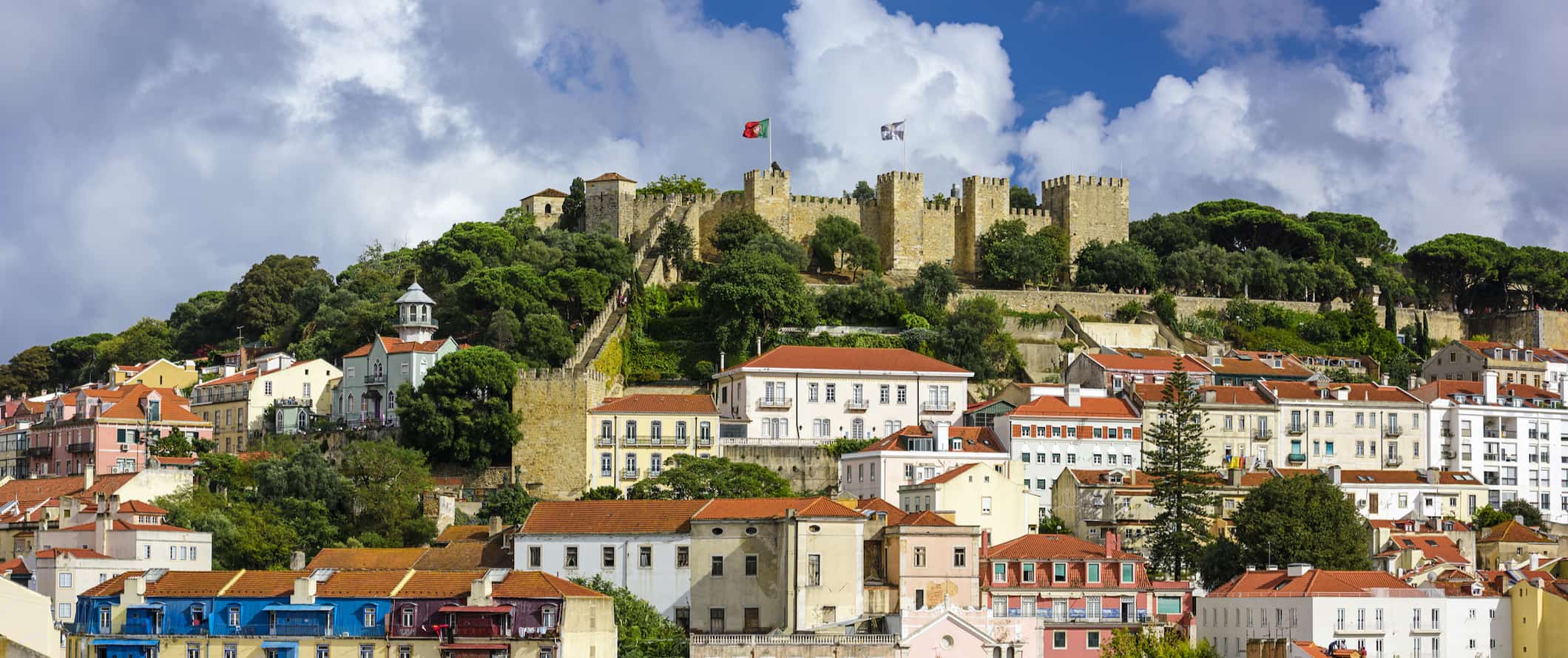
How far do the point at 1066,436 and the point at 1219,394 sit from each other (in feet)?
22.6

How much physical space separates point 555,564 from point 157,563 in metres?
11.4

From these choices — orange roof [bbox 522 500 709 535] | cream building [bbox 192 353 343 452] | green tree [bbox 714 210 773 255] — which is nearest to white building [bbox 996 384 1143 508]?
orange roof [bbox 522 500 709 535]

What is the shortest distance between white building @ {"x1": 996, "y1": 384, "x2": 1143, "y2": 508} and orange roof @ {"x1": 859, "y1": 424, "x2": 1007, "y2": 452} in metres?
0.44

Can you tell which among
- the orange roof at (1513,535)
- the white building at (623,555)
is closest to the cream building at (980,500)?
the white building at (623,555)

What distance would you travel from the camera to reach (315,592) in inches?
1875

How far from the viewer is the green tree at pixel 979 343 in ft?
246

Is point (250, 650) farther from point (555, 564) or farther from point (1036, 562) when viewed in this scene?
point (1036, 562)

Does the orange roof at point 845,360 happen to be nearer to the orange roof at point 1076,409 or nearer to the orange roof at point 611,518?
the orange roof at point 1076,409

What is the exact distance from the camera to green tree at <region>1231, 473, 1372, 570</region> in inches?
2210

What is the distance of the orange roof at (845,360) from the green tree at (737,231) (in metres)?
13.4

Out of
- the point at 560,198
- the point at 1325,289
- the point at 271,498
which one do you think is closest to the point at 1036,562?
the point at 271,498

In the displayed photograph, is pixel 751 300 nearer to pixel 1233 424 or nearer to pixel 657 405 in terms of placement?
pixel 657 405

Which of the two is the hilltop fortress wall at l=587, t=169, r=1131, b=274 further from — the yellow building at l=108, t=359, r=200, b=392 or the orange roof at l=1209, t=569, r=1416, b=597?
the orange roof at l=1209, t=569, r=1416, b=597

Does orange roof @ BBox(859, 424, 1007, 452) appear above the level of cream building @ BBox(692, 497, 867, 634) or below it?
above
